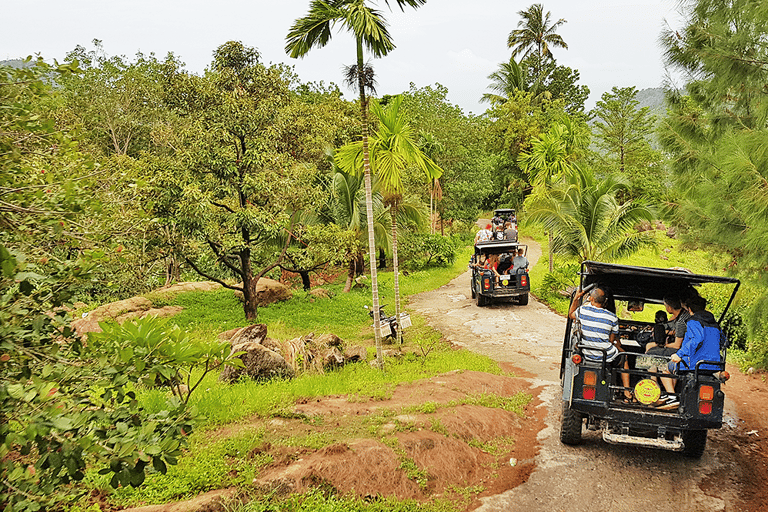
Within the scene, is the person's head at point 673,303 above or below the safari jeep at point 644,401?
above

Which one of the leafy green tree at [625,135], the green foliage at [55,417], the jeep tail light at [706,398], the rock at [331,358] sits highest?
the leafy green tree at [625,135]

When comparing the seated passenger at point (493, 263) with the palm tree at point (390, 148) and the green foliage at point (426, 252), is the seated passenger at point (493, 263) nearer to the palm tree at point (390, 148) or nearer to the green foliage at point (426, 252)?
the palm tree at point (390, 148)

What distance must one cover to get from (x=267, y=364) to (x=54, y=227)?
696 centimetres

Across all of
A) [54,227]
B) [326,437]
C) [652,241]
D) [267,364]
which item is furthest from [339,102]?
[54,227]

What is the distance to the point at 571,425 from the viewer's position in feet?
20.9

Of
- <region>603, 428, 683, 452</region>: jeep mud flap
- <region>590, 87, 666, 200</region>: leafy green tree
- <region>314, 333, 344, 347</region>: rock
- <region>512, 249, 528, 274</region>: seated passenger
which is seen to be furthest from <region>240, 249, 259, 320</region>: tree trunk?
<region>590, 87, 666, 200</region>: leafy green tree

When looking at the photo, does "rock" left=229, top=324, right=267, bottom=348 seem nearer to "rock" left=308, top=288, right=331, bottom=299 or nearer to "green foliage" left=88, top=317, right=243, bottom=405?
"green foliage" left=88, top=317, right=243, bottom=405

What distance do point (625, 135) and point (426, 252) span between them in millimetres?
19236

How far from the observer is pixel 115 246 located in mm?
3174

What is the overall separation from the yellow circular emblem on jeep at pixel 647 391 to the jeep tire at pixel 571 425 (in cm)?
85

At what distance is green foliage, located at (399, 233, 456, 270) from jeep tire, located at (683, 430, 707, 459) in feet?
70.6

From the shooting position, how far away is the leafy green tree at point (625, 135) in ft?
115

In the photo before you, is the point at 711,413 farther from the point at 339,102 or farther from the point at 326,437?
the point at 339,102

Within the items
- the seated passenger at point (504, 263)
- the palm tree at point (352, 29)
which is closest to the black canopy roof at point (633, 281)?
the palm tree at point (352, 29)
